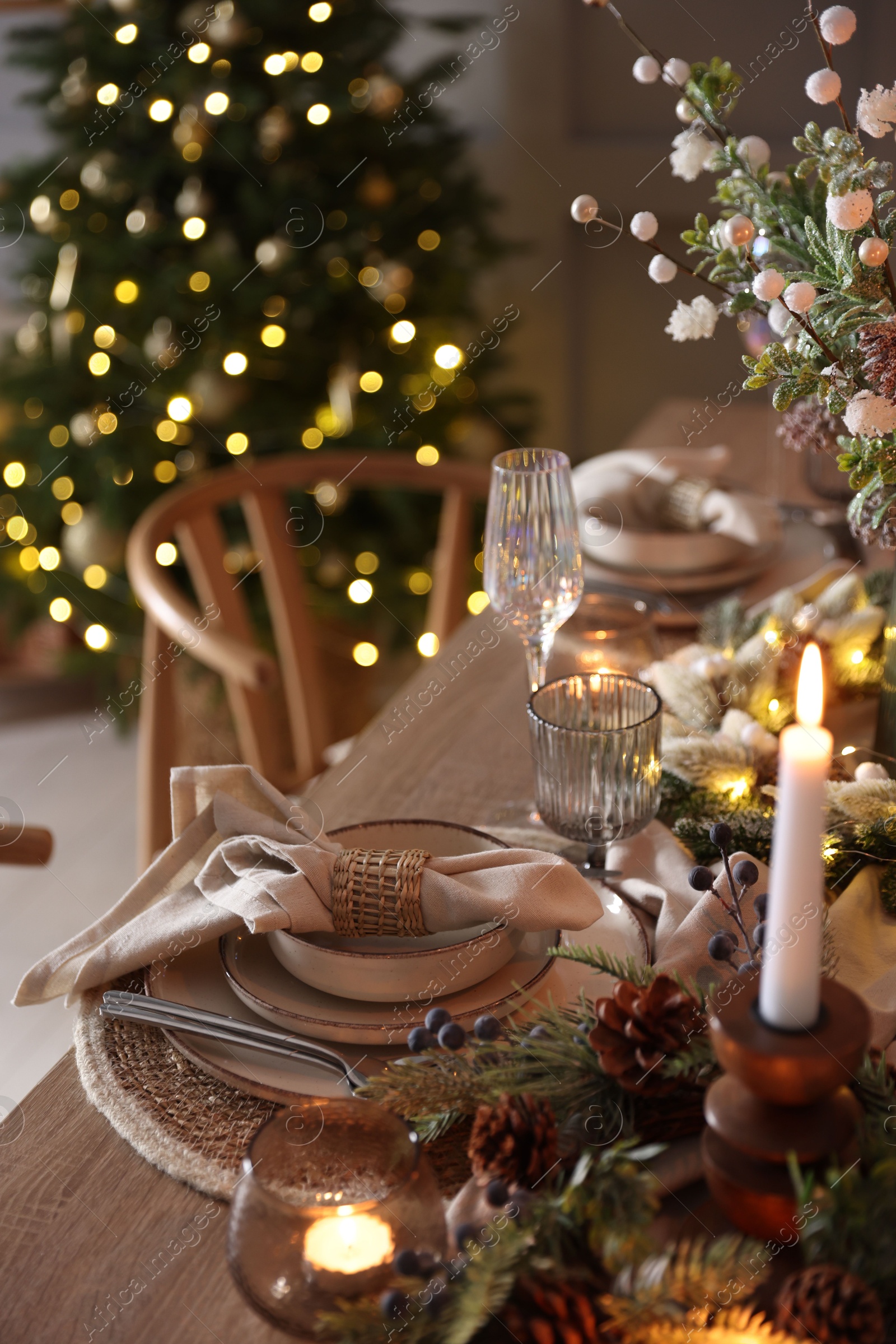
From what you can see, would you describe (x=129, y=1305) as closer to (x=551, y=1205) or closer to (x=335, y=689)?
(x=551, y=1205)

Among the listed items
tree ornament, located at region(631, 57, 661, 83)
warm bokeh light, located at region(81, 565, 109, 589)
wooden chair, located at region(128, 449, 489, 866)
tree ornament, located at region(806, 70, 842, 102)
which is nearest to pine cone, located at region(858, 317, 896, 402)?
tree ornament, located at region(806, 70, 842, 102)

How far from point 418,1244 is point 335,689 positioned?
7.27ft

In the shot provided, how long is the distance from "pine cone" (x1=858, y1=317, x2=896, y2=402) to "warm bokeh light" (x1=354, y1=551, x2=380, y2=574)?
1.83 metres

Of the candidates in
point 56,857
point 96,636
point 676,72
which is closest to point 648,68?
point 676,72

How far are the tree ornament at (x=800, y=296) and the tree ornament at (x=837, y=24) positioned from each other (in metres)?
0.13

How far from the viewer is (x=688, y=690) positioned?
0.90 metres

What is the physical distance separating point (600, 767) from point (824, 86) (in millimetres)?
406

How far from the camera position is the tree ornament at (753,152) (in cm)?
75

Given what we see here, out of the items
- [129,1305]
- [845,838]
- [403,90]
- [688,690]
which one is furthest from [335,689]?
[129,1305]

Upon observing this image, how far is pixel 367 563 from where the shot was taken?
2.47 metres

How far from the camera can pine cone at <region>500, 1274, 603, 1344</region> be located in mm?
417

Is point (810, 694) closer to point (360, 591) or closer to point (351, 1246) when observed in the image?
point (351, 1246)

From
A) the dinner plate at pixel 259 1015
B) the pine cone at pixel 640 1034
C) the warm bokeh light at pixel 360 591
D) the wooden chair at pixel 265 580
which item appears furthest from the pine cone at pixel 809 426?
the warm bokeh light at pixel 360 591

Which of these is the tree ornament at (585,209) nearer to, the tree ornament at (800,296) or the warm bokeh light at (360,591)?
the tree ornament at (800,296)
